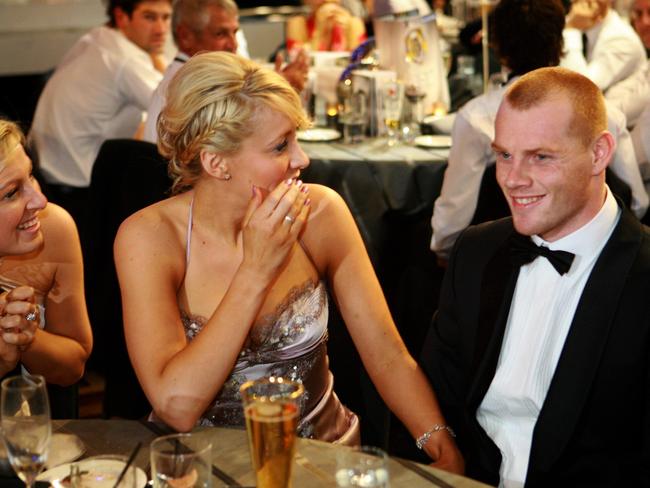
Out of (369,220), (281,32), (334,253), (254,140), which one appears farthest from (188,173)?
(281,32)

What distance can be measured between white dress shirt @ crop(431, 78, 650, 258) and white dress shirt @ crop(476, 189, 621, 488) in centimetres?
143

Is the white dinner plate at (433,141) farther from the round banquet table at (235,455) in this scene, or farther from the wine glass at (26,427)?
the wine glass at (26,427)

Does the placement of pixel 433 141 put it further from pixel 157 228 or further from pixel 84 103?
pixel 157 228

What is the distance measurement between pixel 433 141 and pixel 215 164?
2077 millimetres

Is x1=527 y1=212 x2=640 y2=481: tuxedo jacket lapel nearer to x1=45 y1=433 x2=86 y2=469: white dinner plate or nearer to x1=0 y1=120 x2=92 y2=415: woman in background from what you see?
x1=45 y1=433 x2=86 y2=469: white dinner plate

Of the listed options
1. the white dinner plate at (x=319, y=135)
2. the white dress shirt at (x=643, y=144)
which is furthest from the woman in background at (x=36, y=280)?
the white dress shirt at (x=643, y=144)

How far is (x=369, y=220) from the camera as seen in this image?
12.4ft

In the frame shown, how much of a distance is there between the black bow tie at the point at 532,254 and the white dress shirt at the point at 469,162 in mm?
1427

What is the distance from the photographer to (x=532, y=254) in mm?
2045

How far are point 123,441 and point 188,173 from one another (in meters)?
0.72

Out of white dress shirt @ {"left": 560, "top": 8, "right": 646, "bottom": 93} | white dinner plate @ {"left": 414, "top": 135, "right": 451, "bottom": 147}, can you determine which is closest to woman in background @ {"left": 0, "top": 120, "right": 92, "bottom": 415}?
white dinner plate @ {"left": 414, "top": 135, "right": 451, "bottom": 147}

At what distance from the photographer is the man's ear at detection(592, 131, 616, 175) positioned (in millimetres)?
2018

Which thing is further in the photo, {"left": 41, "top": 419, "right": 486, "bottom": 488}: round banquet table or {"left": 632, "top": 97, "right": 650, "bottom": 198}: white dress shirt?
{"left": 632, "top": 97, "right": 650, "bottom": 198}: white dress shirt

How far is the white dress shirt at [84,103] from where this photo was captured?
15.9ft
